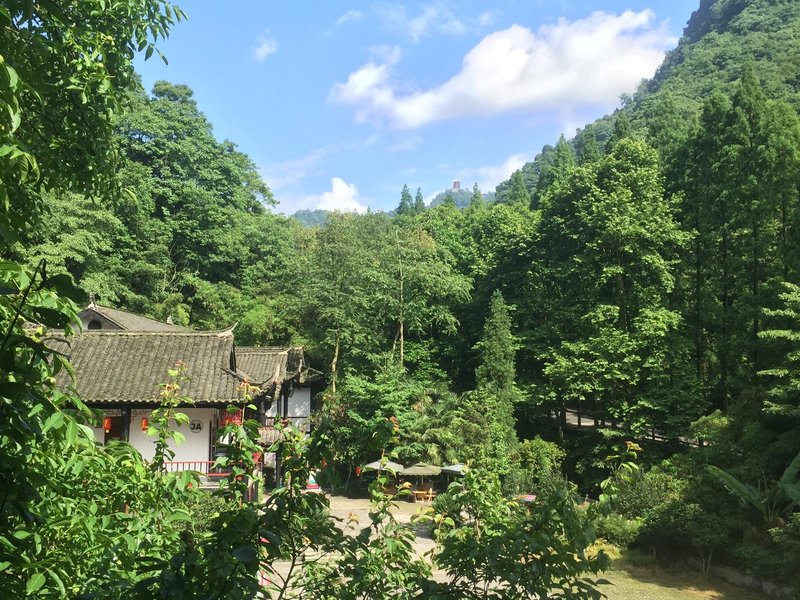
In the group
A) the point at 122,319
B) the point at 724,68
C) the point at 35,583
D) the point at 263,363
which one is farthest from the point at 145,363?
Result: the point at 724,68

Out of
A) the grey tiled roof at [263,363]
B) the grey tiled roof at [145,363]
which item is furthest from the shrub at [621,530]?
the grey tiled roof at [263,363]

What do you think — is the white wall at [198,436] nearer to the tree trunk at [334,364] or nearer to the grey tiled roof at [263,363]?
the grey tiled roof at [263,363]

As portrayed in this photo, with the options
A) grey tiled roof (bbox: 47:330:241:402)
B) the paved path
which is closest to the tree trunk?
the paved path

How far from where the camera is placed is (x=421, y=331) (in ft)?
91.0

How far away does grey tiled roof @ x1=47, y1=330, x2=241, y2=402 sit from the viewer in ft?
41.7

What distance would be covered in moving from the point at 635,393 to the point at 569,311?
468 cm

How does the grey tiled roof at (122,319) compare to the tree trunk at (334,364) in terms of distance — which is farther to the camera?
the tree trunk at (334,364)

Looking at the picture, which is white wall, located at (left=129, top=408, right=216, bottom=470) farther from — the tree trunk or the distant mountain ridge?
the distant mountain ridge

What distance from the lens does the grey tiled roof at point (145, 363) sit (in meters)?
12.7

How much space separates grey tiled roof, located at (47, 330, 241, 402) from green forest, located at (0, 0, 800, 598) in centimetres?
389

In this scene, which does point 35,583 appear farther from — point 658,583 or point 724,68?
point 724,68

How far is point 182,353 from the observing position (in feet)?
45.6

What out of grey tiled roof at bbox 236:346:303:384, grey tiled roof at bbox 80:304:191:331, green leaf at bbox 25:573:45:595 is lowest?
green leaf at bbox 25:573:45:595

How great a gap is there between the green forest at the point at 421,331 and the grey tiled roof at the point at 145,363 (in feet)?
12.8
